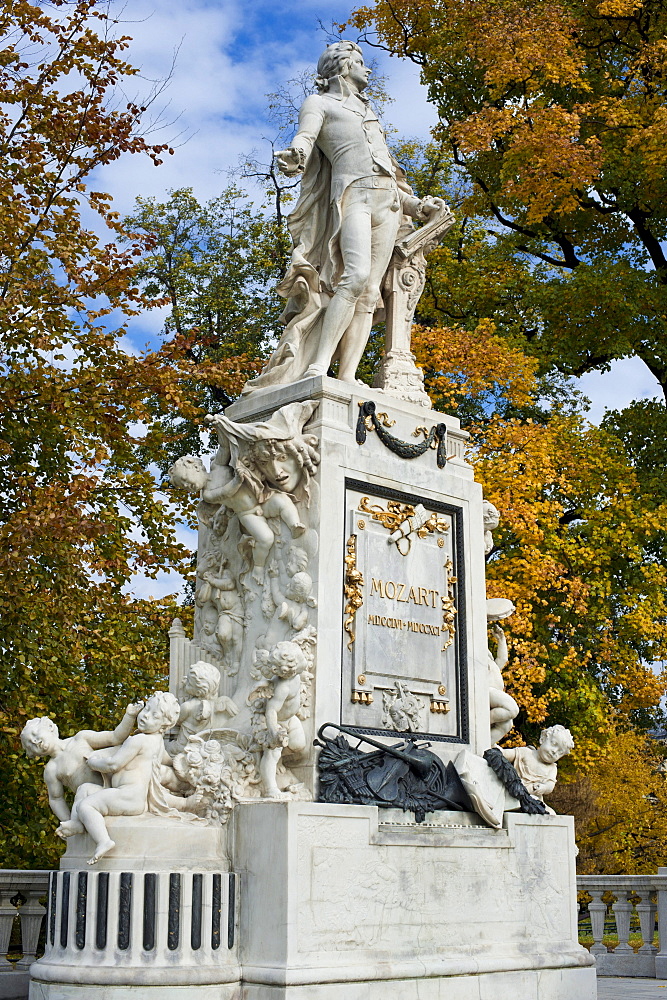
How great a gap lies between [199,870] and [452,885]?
5.89 feet

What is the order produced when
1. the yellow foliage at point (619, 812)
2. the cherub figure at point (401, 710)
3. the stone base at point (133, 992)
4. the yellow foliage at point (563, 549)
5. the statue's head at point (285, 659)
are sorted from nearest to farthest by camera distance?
1. the stone base at point (133, 992)
2. the statue's head at point (285, 659)
3. the cherub figure at point (401, 710)
4. the yellow foliage at point (563, 549)
5. the yellow foliage at point (619, 812)

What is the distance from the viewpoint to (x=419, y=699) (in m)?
8.78

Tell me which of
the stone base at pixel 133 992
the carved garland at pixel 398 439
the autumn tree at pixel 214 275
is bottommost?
the stone base at pixel 133 992

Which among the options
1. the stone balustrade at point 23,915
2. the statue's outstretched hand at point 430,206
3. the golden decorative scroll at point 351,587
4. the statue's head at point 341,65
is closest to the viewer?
the golden decorative scroll at point 351,587

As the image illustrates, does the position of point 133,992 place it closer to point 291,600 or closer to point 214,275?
point 291,600

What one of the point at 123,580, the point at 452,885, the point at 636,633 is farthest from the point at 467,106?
the point at 452,885

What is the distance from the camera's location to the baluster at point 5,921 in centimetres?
885

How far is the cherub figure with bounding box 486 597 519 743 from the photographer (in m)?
9.54

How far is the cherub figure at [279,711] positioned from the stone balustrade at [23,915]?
89.0 inches

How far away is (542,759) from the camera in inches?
371

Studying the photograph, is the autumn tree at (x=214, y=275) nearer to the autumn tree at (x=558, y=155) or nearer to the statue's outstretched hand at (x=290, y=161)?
the autumn tree at (x=558, y=155)

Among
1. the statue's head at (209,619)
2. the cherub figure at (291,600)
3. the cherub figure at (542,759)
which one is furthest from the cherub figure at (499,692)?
the statue's head at (209,619)

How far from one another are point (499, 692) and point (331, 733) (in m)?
2.01

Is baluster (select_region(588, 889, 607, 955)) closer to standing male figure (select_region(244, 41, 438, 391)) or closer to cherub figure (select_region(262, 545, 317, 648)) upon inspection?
→ cherub figure (select_region(262, 545, 317, 648))
